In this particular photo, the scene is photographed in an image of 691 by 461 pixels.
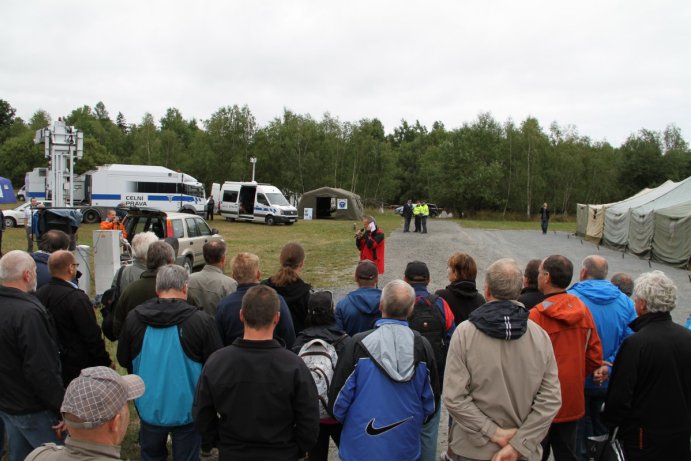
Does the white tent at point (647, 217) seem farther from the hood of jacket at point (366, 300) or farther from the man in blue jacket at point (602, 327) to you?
the hood of jacket at point (366, 300)

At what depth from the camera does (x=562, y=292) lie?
3434mm

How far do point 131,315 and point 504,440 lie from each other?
2454 millimetres

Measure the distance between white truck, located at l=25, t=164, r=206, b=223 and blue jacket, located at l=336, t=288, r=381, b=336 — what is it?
2689 cm

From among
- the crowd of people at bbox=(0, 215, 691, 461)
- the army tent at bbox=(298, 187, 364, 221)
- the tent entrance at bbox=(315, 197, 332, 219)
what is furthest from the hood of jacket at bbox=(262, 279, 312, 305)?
the tent entrance at bbox=(315, 197, 332, 219)

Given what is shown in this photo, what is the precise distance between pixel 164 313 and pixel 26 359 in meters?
0.84

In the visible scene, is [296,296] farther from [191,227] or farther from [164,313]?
[191,227]

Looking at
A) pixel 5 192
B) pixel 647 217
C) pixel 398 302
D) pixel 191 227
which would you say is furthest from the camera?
pixel 647 217

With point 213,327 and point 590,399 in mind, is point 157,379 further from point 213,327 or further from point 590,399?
point 590,399

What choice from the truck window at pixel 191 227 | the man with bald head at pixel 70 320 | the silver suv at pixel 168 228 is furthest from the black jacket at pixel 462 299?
the truck window at pixel 191 227


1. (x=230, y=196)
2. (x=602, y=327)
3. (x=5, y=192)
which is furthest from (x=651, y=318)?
(x=230, y=196)

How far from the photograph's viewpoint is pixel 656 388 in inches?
120

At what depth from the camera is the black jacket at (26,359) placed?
9.96ft

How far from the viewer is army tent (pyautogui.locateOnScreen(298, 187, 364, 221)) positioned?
3806cm

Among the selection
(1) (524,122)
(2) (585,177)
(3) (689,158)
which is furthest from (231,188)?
(3) (689,158)
